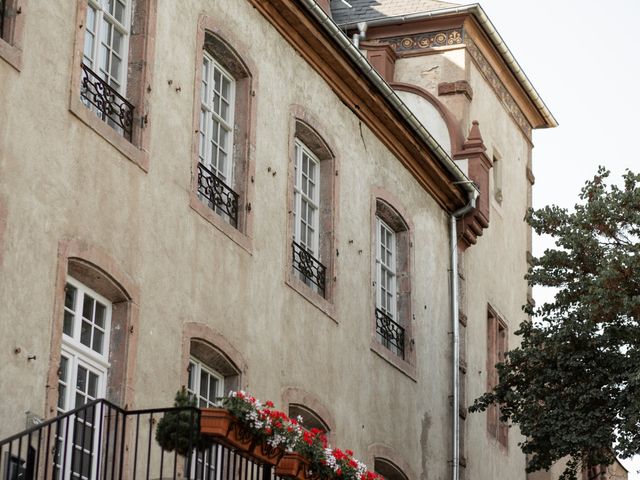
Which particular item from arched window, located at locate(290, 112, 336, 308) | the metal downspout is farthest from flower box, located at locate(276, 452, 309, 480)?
the metal downspout

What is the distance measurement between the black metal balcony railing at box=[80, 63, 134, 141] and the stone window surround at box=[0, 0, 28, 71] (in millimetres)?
1168

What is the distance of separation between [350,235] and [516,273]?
8.93 meters

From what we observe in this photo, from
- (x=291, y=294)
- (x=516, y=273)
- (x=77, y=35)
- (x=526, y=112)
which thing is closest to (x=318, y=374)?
(x=291, y=294)

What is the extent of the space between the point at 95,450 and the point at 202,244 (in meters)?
2.87

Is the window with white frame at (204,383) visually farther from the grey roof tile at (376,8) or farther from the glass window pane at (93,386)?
the grey roof tile at (376,8)

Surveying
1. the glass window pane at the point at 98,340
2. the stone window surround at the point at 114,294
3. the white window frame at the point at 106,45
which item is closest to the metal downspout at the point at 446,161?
the white window frame at the point at 106,45

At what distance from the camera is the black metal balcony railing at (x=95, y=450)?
473 inches

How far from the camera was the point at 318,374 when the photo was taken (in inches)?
730

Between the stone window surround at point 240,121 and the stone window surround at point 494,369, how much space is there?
30.4 feet

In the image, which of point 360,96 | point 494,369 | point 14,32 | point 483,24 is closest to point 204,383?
point 14,32

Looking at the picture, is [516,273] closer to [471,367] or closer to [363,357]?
[471,367]

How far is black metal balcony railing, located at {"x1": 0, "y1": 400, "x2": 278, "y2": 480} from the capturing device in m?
12.0

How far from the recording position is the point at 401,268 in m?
22.4

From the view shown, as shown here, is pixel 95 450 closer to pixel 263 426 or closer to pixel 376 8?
pixel 263 426
